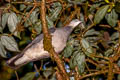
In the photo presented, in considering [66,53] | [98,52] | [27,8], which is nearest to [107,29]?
[98,52]

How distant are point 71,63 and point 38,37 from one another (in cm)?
47

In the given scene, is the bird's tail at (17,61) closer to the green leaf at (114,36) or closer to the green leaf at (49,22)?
the green leaf at (49,22)

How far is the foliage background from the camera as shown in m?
2.80

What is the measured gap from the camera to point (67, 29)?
3.22 m

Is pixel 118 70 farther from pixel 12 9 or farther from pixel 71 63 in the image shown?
pixel 12 9

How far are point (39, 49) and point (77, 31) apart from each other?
17.5 inches

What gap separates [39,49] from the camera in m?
3.10

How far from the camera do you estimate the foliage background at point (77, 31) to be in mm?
2803

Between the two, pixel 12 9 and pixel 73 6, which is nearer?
pixel 12 9

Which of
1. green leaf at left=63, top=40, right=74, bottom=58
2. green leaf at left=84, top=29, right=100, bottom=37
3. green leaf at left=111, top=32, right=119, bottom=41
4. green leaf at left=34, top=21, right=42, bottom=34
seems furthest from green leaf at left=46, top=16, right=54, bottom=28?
green leaf at left=111, top=32, right=119, bottom=41

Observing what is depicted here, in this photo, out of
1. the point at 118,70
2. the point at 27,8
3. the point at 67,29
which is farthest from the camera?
the point at 67,29

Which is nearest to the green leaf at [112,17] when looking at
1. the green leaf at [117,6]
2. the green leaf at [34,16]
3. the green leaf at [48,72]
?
the green leaf at [117,6]

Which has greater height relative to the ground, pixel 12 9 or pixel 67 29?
pixel 12 9

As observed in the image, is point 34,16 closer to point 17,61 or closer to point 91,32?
point 17,61
